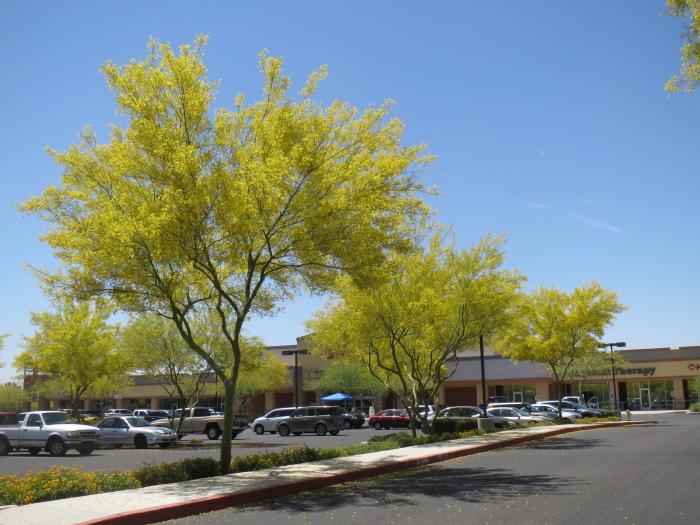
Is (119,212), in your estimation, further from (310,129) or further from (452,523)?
(452,523)

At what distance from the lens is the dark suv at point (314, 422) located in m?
40.3

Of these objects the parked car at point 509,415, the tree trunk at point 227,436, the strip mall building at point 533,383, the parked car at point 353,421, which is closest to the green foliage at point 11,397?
the strip mall building at point 533,383

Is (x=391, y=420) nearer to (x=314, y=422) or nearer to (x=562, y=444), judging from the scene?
(x=314, y=422)

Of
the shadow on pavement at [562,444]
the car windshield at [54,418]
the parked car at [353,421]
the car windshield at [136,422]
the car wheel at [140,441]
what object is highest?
the car windshield at [54,418]

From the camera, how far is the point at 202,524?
35.0 ft

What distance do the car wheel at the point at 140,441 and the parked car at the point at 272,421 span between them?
10894mm

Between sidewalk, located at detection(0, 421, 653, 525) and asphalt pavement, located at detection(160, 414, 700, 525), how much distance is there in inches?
13.5

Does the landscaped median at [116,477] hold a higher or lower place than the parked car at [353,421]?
higher

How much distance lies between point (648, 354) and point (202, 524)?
6387 centimetres

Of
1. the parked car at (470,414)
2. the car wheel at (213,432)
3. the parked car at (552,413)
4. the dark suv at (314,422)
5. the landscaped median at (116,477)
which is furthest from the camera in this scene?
the parked car at (552,413)

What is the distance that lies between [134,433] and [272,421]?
437 inches

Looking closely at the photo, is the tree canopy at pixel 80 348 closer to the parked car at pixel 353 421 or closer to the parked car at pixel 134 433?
the parked car at pixel 134 433

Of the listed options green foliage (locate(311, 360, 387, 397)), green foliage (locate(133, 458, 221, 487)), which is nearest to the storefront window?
green foliage (locate(311, 360, 387, 397))

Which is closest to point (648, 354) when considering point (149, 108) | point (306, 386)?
point (306, 386)
